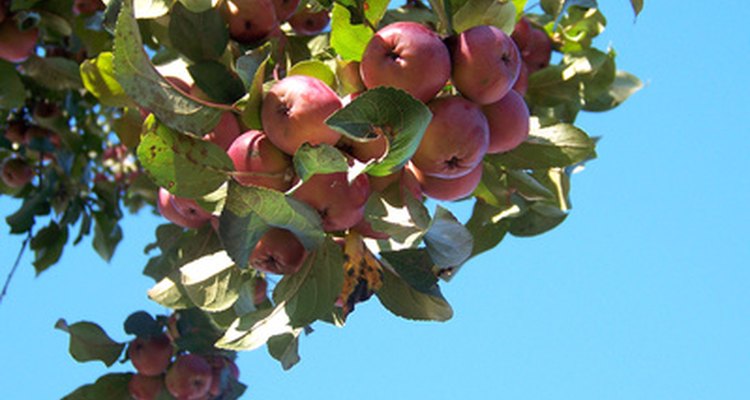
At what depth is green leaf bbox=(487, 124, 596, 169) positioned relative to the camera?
4.60 feet

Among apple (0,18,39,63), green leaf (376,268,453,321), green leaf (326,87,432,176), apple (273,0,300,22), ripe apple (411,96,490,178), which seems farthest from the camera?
apple (0,18,39,63)

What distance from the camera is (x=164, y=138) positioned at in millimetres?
1212

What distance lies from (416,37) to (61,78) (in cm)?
185

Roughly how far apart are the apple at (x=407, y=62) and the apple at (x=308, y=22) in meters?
0.63

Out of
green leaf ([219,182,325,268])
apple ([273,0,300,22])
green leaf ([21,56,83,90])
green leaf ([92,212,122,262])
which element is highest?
apple ([273,0,300,22])

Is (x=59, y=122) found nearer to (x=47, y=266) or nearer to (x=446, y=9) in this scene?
(x=47, y=266)

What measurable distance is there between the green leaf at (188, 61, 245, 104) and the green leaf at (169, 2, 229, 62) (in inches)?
1.8

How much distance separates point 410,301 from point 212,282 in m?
0.31

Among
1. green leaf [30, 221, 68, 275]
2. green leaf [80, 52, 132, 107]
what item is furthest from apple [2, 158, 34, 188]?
green leaf [80, 52, 132, 107]

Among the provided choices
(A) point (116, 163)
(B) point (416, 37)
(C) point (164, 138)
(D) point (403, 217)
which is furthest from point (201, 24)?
(A) point (116, 163)

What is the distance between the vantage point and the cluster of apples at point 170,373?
2213mm

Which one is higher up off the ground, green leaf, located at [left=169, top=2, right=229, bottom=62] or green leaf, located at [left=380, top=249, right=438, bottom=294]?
green leaf, located at [left=169, top=2, right=229, bottom=62]

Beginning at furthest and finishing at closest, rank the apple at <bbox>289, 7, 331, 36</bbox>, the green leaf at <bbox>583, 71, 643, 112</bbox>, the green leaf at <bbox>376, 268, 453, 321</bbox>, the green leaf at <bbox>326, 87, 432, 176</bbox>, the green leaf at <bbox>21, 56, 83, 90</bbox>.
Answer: the green leaf at <bbox>21, 56, 83, 90</bbox> → the green leaf at <bbox>583, 71, 643, 112</bbox> → the apple at <bbox>289, 7, 331, 36</bbox> → the green leaf at <bbox>376, 268, 453, 321</bbox> → the green leaf at <bbox>326, 87, 432, 176</bbox>

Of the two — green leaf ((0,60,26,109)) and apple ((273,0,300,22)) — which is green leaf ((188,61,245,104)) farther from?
green leaf ((0,60,26,109))
